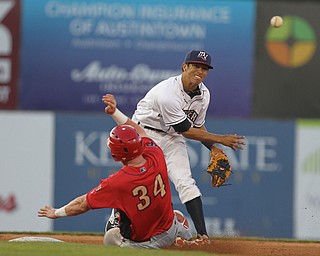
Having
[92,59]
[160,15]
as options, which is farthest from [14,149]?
[160,15]

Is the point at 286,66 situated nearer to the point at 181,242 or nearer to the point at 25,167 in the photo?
the point at 25,167

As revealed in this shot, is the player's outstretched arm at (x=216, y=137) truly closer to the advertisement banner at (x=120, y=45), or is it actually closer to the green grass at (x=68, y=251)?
the green grass at (x=68, y=251)

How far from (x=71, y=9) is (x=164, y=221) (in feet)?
18.4

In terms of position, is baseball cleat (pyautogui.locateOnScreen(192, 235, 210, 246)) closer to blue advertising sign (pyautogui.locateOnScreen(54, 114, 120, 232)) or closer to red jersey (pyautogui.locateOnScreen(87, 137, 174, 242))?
red jersey (pyautogui.locateOnScreen(87, 137, 174, 242))

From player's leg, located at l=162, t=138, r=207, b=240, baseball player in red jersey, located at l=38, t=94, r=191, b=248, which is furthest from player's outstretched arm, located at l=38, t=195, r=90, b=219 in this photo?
player's leg, located at l=162, t=138, r=207, b=240

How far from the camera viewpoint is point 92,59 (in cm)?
1287

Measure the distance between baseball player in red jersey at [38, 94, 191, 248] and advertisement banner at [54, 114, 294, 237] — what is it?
5037 millimetres

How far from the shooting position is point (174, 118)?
8289 millimetres

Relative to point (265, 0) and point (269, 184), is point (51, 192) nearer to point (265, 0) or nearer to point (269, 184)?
point (269, 184)

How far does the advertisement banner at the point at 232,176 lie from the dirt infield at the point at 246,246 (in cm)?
308

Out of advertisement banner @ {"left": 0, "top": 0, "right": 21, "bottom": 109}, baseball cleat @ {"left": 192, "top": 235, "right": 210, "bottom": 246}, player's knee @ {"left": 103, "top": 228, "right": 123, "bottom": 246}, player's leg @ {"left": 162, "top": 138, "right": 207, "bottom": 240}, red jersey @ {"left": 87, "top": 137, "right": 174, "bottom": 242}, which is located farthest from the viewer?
advertisement banner @ {"left": 0, "top": 0, "right": 21, "bottom": 109}

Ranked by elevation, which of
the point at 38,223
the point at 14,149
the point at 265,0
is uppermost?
the point at 265,0

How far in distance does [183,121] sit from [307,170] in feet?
16.6

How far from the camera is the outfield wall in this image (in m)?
12.8
